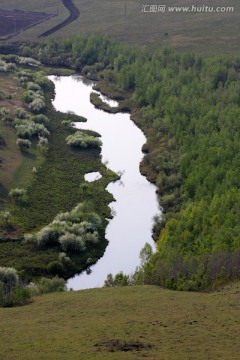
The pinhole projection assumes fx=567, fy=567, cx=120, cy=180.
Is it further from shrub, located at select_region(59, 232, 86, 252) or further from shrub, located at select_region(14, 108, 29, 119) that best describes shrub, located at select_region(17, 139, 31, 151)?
shrub, located at select_region(59, 232, 86, 252)

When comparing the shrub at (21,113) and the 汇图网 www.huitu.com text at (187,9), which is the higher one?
the 汇图网 www.huitu.com text at (187,9)

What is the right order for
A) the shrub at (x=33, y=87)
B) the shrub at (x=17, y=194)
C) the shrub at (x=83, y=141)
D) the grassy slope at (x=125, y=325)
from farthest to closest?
1. the shrub at (x=33, y=87)
2. the shrub at (x=83, y=141)
3. the shrub at (x=17, y=194)
4. the grassy slope at (x=125, y=325)

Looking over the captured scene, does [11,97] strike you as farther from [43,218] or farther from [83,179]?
[43,218]

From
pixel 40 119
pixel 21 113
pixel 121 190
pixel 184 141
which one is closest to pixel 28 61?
pixel 21 113

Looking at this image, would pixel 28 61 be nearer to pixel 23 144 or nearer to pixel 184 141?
pixel 23 144

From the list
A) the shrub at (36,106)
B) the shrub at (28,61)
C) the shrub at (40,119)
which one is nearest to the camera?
the shrub at (40,119)

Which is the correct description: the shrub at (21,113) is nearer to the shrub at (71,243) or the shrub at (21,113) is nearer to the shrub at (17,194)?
the shrub at (17,194)

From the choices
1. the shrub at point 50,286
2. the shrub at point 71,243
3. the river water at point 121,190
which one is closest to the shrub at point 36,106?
the river water at point 121,190

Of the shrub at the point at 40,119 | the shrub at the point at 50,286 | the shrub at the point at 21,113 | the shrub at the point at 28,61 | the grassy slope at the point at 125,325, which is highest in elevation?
the shrub at the point at 28,61
